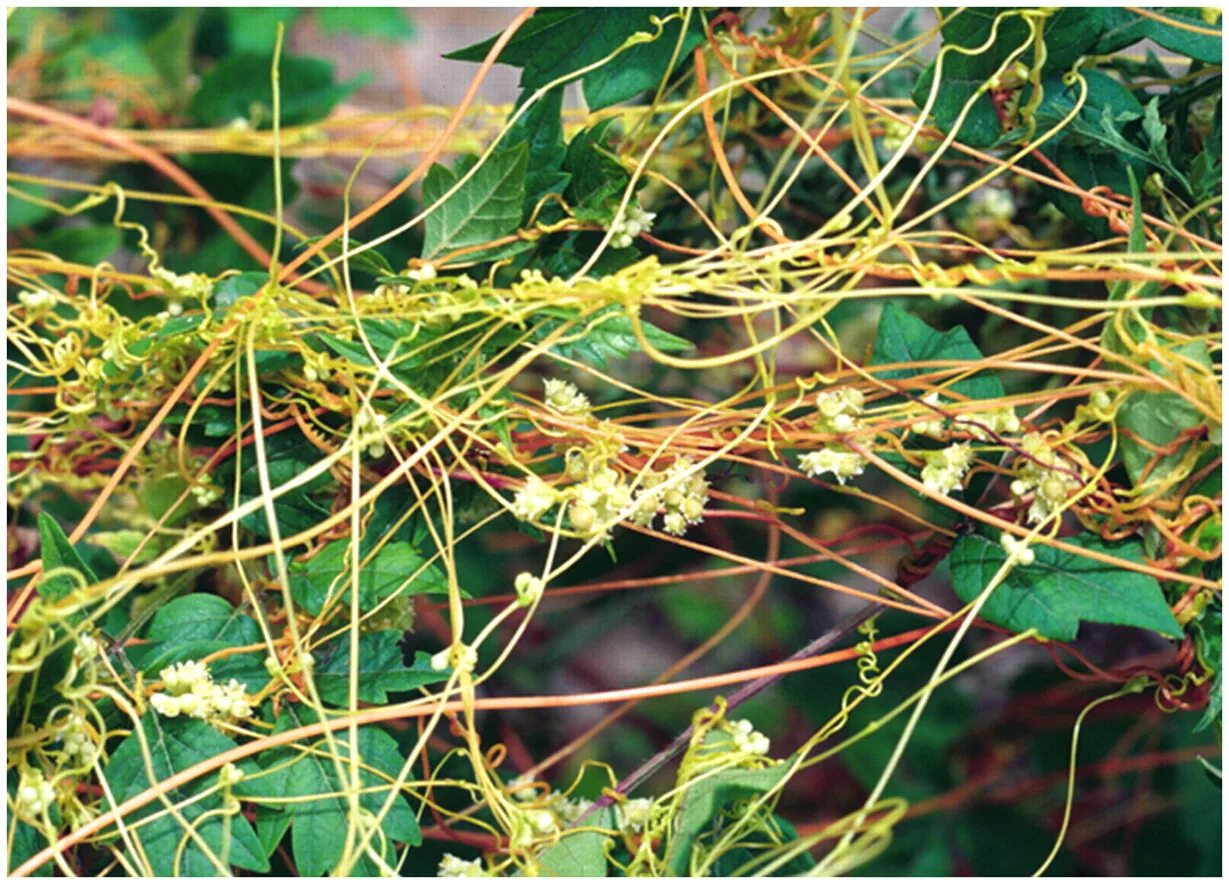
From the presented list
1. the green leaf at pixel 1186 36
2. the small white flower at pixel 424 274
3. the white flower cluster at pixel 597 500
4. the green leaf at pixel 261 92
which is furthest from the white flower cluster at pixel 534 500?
the green leaf at pixel 261 92

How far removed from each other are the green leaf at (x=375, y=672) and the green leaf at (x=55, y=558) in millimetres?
126

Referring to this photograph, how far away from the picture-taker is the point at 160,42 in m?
1.00

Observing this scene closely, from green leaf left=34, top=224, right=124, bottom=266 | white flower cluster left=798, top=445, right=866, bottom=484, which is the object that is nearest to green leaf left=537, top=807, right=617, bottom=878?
white flower cluster left=798, top=445, right=866, bottom=484

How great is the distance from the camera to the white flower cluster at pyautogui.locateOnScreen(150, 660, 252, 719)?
0.54 meters

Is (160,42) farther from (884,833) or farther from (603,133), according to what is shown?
Answer: (884,833)

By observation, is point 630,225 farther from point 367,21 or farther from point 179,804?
point 367,21

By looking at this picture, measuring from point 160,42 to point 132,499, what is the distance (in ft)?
1.55

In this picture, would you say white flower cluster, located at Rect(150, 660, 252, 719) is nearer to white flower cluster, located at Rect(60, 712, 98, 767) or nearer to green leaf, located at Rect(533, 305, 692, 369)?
white flower cluster, located at Rect(60, 712, 98, 767)

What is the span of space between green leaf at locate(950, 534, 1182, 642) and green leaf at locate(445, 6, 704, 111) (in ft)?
0.99

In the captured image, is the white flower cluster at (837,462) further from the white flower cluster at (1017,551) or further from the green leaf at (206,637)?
the green leaf at (206,637)

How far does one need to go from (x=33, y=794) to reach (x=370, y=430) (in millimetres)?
235

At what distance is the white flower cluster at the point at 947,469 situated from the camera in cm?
54

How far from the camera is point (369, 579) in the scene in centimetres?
57

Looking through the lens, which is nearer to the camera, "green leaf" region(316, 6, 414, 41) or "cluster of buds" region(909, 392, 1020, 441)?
"cluster of buds" region(909, 392, 1020, 441)
